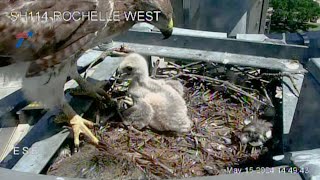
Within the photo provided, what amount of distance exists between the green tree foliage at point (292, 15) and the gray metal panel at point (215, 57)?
1315cm

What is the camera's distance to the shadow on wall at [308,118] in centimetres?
148

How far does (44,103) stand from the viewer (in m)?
2.76

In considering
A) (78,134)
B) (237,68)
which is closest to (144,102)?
(78,134)

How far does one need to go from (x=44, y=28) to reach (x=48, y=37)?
5cm

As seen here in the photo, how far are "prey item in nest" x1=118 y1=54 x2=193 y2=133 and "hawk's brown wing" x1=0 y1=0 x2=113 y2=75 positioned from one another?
406mm

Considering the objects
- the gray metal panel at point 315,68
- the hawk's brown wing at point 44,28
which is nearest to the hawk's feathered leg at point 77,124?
the hawk's brown wing at point 44,28

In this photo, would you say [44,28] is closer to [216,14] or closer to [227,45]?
[227,45]

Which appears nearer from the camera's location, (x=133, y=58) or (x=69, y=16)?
(x=69, y=16)

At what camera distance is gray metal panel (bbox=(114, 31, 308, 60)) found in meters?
2.81

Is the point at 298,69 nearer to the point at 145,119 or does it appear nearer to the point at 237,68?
the point at 237,68

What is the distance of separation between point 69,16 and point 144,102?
0.71m

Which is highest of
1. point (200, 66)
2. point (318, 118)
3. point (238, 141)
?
point (318, 118)

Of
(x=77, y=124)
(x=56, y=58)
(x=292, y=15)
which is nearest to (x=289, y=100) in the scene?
(x=77, y=124)

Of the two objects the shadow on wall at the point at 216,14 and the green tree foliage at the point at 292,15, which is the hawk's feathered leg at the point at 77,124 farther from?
the green tree foliage at the point at 292,15
